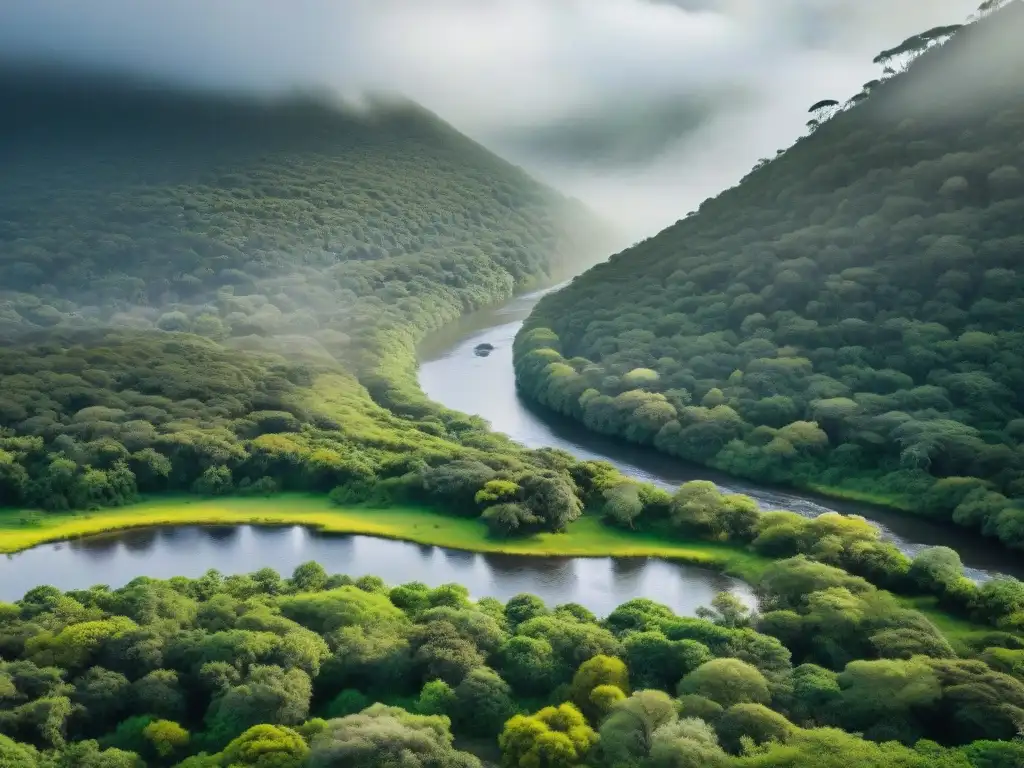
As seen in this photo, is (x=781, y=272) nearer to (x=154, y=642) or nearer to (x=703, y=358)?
(x=703, y=358)

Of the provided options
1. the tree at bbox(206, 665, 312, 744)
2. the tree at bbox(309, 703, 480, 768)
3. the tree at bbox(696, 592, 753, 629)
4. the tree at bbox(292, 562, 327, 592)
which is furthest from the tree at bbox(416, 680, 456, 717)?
the tree at bbox(696, 592, 753, 629)

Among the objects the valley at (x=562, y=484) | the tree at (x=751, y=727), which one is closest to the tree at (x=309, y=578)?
the valley at (x=562, y=484)

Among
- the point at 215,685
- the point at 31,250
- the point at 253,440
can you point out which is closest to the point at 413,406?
the point at 253,440

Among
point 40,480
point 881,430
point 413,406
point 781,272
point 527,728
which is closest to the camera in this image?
point 527,728

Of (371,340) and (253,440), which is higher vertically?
(371,340)

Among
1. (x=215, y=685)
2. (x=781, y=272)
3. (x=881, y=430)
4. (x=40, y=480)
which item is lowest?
(x=215, y=685)

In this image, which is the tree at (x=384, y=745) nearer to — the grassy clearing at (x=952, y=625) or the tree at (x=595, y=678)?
the tree at (x=595, y=678)

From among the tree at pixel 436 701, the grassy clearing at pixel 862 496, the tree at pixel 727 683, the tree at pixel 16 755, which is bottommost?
the tree at pixel 16 755

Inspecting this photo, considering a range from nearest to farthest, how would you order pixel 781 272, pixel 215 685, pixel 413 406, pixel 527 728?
pixel 527 728, pixel 215 685, pixel 413 406, pixel 781 272
